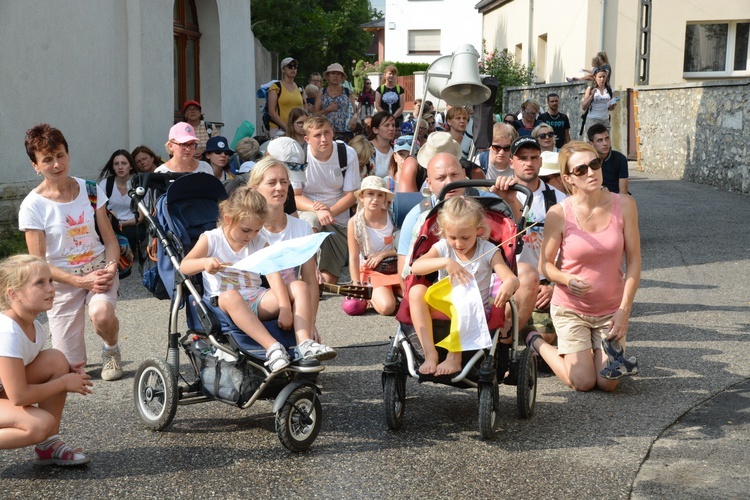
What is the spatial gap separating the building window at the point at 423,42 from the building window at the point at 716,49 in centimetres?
3028

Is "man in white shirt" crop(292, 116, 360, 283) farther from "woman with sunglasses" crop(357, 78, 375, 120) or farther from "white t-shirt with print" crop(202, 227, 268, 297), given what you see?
"woman with sunglasses" crop(357, 78, 375, 120)

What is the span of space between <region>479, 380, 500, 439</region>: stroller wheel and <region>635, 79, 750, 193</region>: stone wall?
1402cm

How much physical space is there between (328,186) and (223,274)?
3945 millimetres

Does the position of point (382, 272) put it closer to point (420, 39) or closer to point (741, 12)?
point (741, 12)

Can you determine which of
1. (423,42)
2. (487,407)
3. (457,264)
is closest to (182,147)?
(457,264)

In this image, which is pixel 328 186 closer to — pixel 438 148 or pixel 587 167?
pixel 438 148

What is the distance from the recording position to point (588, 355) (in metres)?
6.41

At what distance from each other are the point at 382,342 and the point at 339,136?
7892mm

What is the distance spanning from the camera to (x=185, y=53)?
1700cm

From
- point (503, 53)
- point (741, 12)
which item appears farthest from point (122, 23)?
point (503, 53)

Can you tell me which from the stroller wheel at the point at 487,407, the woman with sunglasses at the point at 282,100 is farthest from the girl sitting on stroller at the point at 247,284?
the woman with sunglasses at the point at 282,100

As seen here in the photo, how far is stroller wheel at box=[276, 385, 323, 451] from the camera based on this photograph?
5.02 m

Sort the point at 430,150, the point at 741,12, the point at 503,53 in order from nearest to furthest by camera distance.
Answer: the point at 430,150, the point at 741,12, the point at 503,53

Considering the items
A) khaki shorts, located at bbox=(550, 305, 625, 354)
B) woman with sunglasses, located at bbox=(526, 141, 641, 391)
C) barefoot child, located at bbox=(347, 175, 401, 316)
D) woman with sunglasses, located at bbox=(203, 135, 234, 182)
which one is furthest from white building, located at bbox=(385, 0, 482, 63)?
khaki shorts, located at bbox=(550, 305, 625, 354)
